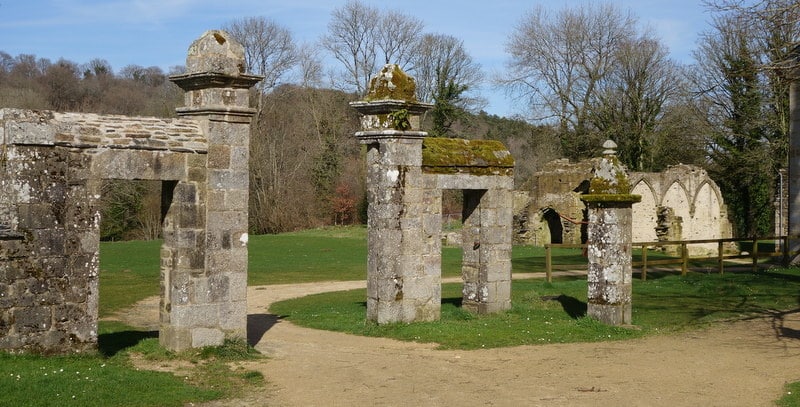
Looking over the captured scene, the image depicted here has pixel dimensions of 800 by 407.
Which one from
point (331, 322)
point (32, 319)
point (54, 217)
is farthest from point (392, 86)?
point (32, 319)

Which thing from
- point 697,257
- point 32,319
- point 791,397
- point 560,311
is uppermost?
point 697,257

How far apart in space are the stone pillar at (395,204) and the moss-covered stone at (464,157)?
429 millimetres

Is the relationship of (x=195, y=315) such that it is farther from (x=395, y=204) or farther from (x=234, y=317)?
(x=395, y=204)

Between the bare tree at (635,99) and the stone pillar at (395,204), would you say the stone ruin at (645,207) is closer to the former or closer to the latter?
the bare tree at (635,99)

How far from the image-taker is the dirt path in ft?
27.8

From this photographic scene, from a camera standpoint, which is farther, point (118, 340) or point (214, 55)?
point (118, 340)

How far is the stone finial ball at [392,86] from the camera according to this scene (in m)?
12.8

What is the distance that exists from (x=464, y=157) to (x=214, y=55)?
15.6ft

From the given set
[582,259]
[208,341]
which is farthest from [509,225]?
[582,259]

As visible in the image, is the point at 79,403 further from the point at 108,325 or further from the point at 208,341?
the point at 108,325

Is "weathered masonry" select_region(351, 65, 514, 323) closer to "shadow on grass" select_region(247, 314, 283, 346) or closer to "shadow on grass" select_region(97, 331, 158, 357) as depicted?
"shadow on grass" select_region(247, 314, 283, 346)

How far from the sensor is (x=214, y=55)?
10.3 m

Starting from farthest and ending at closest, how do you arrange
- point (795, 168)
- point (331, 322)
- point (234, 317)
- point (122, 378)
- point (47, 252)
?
point (795, 168), point (331, 322), point (234, 317), point (47, 252), point (122, 378)

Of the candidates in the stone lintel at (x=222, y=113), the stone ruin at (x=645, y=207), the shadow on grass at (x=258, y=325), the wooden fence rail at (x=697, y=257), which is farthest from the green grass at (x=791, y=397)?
the stone ruin at (x=645, y=207)
